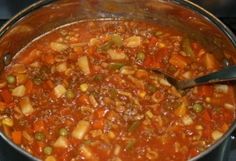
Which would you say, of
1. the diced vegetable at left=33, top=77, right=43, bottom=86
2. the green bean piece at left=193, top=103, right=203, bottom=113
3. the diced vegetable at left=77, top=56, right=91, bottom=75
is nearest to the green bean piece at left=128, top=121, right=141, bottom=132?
the green bean piece at left=193, top=103, right=203, bottom=113

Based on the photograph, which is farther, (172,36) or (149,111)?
(172,36)

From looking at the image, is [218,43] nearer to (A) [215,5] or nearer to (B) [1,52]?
(A) [215,5]

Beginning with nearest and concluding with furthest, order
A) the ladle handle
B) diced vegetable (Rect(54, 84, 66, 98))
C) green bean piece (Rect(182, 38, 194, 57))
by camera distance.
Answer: the ladle handle < diced vegetable (Rect(54, 84, 66, 98)) < green bean piece (Rect(182, 38, 194, 57))

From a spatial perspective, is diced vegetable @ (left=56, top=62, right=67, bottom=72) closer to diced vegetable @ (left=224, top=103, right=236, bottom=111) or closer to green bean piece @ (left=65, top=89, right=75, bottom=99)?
green bean piece @ (left=65, top=89, right=75, bottom=99)

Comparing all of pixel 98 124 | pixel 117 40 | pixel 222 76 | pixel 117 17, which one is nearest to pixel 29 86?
pixel 98 124

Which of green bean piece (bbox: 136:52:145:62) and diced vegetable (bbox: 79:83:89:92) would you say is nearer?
diced vegetable (bbox: 79:83:89:92)

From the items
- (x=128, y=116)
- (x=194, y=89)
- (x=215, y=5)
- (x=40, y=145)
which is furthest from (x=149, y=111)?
(x=215, y=5)
